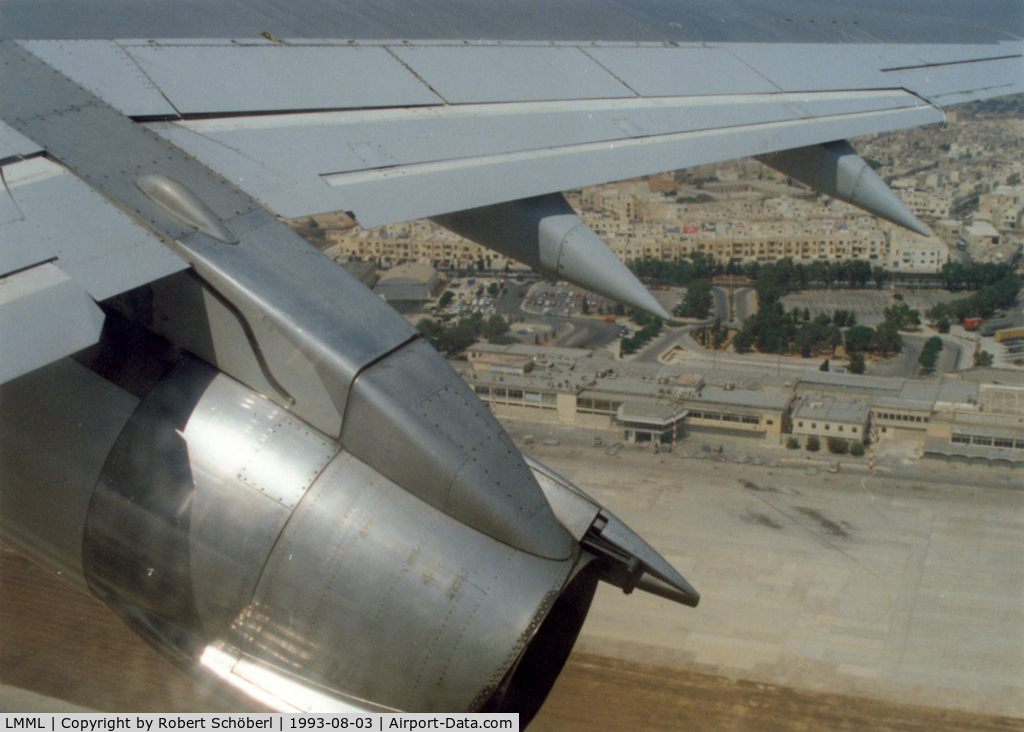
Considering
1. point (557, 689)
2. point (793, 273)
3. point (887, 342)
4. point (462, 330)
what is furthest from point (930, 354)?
point (557, 689)

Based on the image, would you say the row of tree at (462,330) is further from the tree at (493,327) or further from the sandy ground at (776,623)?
the sandy ground at (776,623)

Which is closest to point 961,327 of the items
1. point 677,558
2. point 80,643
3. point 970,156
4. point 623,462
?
point 623,462

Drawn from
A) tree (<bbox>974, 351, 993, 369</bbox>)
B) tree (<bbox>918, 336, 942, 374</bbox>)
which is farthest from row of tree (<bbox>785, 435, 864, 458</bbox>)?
tree (<bbox>974, 351, 993, 369</bbox>)

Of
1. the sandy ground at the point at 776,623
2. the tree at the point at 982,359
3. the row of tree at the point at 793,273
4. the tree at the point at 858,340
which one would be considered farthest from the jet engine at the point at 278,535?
the row of tree at the point at 793,273

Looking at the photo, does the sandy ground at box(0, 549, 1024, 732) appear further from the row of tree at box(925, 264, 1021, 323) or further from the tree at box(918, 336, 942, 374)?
the row of tree at box(925, 264, 1021, 323)

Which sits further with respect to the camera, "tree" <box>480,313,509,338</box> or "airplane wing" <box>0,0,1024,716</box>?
"tree" <box>480,313,509,338</box>

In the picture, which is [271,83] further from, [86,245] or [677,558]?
[677,558]
